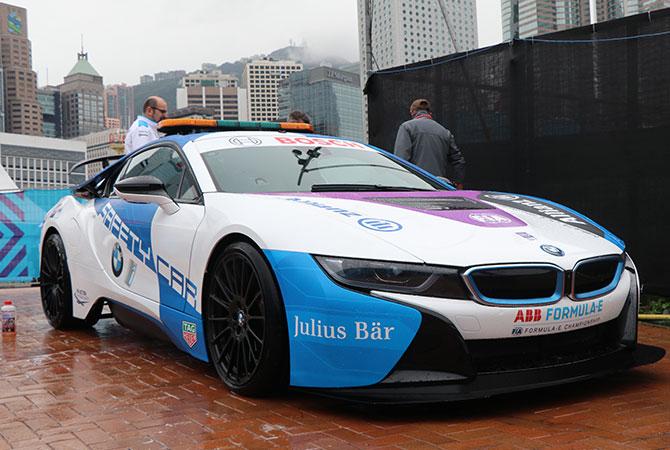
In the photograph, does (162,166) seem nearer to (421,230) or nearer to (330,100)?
(421,230)

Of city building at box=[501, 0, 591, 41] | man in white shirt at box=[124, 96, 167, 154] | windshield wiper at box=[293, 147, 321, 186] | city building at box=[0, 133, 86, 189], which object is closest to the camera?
windshield wiper at box=[293, 147, 321, 186]

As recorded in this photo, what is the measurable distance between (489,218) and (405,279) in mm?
691

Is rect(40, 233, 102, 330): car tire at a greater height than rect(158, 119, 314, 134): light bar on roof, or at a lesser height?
lesser

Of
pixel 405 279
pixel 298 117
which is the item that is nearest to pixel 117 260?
pixel 405 279

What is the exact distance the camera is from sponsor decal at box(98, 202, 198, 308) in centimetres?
374

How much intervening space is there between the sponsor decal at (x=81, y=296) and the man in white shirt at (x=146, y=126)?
220cm

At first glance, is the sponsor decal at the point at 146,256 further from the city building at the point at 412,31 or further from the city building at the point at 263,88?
the city building at the point at 263,88

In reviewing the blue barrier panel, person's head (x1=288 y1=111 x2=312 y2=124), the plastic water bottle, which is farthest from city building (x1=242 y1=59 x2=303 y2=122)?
the plastic water bottle

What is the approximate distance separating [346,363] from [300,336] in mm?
232

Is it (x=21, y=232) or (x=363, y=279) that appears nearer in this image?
(x=363, y=279)

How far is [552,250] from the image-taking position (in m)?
3.04

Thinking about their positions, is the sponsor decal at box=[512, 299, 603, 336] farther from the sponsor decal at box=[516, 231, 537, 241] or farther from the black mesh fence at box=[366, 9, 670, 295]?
the black mesh fence at box=[366, 9, 670, 295]

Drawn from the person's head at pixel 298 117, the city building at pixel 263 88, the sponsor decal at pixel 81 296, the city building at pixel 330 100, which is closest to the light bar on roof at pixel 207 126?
the sponsor decal at pixel 81 296

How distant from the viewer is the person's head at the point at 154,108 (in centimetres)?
785
